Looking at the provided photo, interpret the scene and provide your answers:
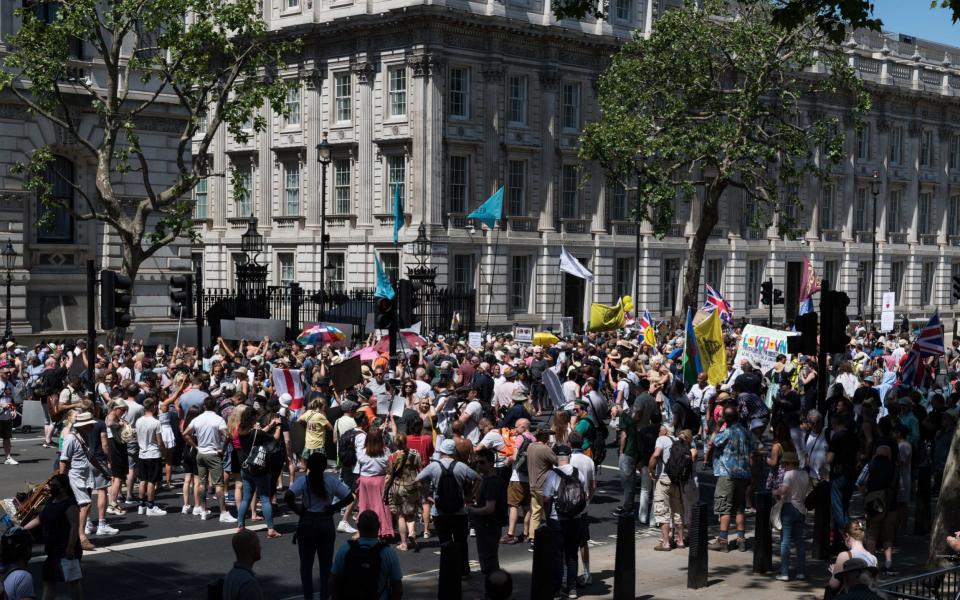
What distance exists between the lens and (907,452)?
1705cm

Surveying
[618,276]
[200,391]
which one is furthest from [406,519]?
[618,276]

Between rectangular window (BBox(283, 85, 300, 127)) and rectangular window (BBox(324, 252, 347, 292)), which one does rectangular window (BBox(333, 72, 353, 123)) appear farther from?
rectangular window (BBox(324, 252, 347, 292))

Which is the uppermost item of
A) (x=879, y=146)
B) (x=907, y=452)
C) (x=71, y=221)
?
(x=879, y=146)

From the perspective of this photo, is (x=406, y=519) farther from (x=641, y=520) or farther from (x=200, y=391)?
(x=200, y=391)

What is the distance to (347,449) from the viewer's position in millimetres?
16984

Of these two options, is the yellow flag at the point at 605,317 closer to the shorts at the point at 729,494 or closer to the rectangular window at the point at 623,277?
the shorts at the point at 729,494

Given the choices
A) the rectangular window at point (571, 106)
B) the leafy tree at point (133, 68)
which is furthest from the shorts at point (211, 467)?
the rectangular window at point (571, 106)

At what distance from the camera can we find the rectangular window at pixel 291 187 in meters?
53.2

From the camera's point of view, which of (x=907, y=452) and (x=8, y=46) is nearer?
(x=907, y=452)

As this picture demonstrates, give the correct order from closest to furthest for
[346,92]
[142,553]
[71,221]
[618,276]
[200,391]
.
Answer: [142,553] → [200,391] → [71,221] → [346,92] → [618,276]

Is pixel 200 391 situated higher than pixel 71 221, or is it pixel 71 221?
pixel 71 221

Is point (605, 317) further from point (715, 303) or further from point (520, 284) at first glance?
point (520, 284)

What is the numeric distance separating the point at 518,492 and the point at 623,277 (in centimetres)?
4012

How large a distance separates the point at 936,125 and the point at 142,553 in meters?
66.2
